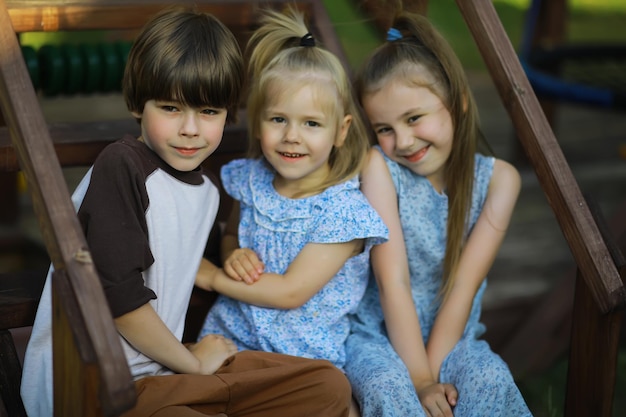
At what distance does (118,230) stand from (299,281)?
1.84 ft

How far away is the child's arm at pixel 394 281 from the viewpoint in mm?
2584

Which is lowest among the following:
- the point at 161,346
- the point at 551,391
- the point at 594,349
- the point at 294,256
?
the point at 551,391

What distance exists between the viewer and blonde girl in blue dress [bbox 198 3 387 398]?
8.02 feet

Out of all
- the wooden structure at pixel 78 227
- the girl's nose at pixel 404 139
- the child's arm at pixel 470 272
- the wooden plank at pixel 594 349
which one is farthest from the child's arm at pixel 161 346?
the wooden plank at pixel 594 349

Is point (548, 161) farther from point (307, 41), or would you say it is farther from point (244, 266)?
point (244, 266)

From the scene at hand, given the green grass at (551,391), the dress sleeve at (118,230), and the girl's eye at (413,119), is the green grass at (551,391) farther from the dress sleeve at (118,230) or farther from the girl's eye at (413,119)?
the dress sleeve at (118,230)

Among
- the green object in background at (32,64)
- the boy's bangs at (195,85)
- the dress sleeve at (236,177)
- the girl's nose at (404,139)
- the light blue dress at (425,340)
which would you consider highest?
the boy's bangs at (195,85)

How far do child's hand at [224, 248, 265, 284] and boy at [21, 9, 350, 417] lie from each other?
168mm

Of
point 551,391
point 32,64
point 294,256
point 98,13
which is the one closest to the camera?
point 294,256

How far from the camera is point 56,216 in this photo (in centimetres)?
181

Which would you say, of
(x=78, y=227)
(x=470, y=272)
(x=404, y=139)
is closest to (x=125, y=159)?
(x=78, y=227)

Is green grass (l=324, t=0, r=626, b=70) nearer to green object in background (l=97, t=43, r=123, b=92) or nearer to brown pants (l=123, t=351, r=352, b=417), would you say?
green object in background (l=97, t=43, r=123, b=92)

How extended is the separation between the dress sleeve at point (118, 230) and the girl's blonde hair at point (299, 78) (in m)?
0.49

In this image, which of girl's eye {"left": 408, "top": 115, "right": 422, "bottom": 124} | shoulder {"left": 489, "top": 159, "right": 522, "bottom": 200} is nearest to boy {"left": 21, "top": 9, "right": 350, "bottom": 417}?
girl's eye {"left": 408, "top": 115, "right": 422, "bottom": 124}
